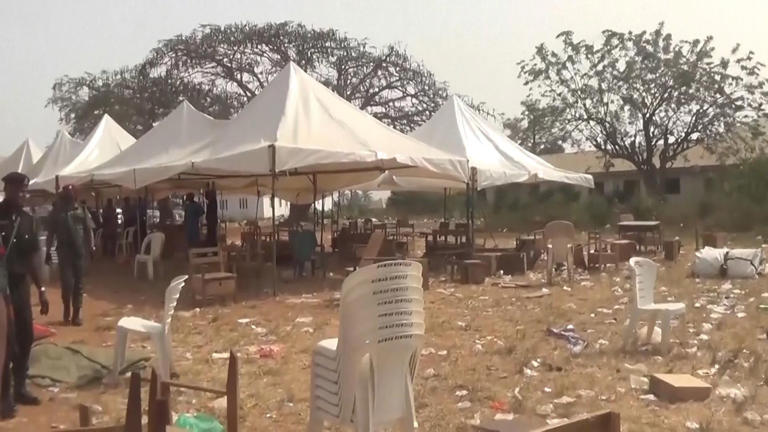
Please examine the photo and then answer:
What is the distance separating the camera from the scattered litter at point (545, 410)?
18.9 feet

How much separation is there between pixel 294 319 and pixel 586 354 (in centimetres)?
371

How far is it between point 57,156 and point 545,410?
18.4 meters

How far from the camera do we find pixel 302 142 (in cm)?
1210

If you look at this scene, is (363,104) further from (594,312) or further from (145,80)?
(594,312)

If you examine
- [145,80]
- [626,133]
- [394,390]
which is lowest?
[394,390]

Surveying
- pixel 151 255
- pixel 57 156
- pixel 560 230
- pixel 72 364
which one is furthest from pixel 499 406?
pixel 57 156

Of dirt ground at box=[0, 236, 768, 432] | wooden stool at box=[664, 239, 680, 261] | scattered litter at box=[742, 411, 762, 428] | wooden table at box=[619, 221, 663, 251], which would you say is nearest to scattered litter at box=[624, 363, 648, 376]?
dirt ground at box=[0, 236, 768, 432]

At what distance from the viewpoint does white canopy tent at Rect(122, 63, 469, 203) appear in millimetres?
11805

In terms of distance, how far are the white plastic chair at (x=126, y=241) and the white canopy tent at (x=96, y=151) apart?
1.66 meters

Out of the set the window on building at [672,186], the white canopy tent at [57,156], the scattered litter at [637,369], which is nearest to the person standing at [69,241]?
the scattered litter at [637,369]

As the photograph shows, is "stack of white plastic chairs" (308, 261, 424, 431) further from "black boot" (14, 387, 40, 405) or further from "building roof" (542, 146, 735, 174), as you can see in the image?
"building roof" (542, 146, 735, 174)

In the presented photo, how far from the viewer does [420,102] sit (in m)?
29.7

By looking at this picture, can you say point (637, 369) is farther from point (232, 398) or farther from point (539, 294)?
point (539, 294)

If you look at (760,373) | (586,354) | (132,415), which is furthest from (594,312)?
(132,415)
